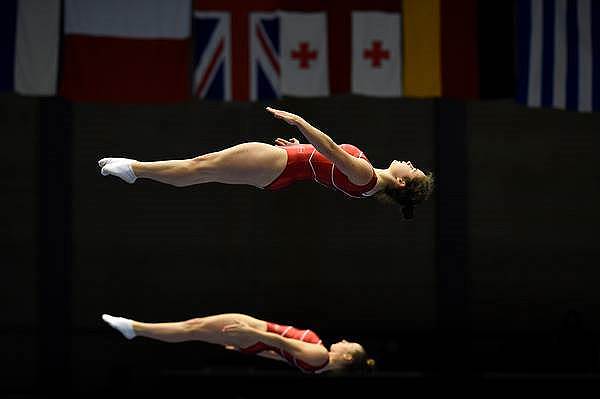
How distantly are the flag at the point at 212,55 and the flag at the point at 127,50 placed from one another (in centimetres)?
16

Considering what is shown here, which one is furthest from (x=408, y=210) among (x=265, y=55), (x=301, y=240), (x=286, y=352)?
(x=301, y=240)

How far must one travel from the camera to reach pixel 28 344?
13.6 metres

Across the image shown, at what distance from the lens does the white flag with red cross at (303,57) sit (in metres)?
11.9

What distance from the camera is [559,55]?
12133mm

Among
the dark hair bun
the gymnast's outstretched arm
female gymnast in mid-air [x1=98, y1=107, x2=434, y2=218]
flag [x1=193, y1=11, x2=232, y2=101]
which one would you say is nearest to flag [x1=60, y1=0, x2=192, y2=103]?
flag [x1=193, y1=11, x2=232, y2=101]

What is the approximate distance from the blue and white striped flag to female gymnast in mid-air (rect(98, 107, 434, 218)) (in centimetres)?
521

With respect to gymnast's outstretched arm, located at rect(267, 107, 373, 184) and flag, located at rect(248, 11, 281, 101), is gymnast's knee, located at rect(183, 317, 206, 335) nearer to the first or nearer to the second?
gymnast's outstretched arm, located at rect(267, 107, 373, 184)

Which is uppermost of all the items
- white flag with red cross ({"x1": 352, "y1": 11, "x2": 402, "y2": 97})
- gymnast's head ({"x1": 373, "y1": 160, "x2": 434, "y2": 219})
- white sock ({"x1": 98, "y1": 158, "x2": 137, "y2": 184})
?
white flag with red cross ({"x1": 352, "y1": 11, "x2": 402, "y2": 97})

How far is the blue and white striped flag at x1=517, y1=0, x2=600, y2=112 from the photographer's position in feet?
39.5

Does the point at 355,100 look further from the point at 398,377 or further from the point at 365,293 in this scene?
the point at 398,377

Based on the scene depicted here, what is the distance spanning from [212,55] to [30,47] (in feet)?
7.63

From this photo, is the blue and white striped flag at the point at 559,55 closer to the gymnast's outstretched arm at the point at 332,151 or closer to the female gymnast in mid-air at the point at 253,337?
the female gymnast in mid-air at the point at 253,337

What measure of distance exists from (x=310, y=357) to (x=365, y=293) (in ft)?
19.8

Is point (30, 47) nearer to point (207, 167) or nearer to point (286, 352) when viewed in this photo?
point (207, 167)
